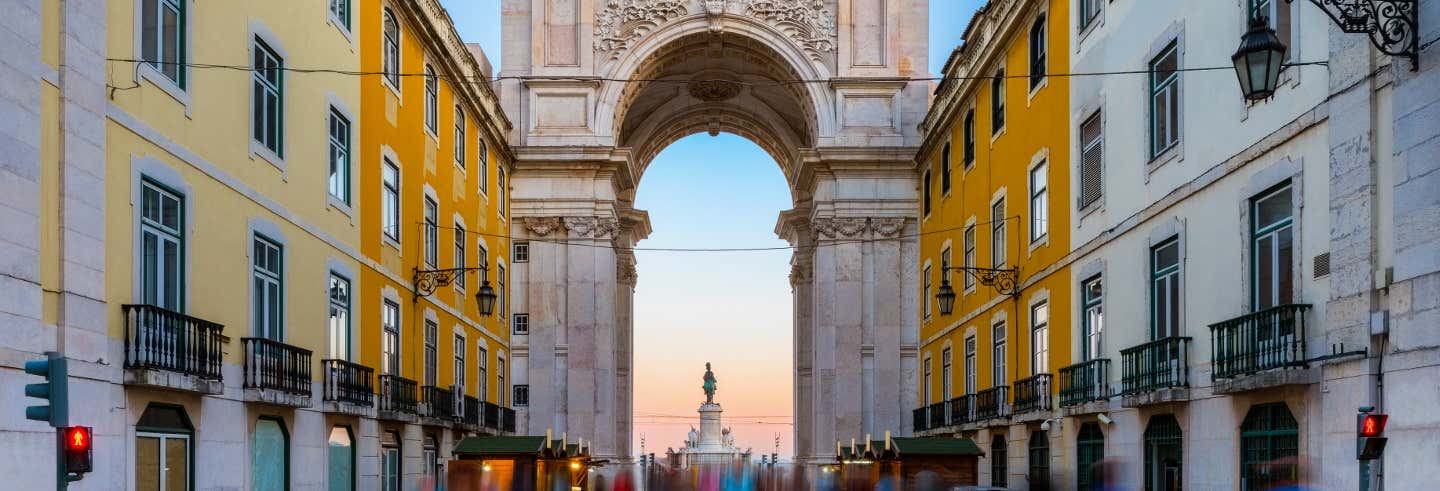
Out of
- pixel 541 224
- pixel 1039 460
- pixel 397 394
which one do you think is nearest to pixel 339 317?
pixel 397 394

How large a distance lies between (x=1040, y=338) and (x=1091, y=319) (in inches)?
145

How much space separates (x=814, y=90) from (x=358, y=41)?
25.5 m

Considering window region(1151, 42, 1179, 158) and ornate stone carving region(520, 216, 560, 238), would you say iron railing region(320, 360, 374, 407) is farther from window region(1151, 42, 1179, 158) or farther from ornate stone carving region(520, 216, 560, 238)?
ornate stone carving region(520, 216, 560, 238)

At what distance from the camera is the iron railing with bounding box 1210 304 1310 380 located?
14.7m

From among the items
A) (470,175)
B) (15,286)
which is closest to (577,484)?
(470,175)

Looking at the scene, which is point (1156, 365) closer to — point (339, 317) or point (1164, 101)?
point (1164, 101)

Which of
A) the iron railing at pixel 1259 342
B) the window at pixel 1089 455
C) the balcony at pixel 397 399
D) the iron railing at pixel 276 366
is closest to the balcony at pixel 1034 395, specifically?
the window at pixel 1089 455

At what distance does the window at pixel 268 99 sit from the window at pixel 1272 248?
40.8 feet

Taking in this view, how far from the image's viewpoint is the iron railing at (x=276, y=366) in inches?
727

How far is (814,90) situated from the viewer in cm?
4844

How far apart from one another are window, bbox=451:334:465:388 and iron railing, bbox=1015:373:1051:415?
1252cm

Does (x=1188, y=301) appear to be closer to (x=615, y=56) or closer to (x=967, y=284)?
(x=967, y=284)

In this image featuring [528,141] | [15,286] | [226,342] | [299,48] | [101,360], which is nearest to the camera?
[15,286]

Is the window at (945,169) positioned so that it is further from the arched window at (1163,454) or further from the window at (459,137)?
the arched window at (1163,454)
